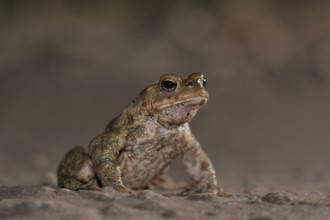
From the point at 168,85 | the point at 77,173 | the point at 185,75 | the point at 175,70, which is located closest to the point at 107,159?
the point at 77,173

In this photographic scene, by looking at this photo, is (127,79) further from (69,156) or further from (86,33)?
(69,156)

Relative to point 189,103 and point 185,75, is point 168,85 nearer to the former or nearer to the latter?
point 189,103

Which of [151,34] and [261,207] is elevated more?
[151,34]

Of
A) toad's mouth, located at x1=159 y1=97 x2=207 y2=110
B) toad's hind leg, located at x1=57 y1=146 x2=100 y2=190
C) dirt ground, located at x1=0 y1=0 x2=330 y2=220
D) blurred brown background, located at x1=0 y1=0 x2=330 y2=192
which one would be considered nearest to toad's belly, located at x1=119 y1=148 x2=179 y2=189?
toad's hind leg, located at x1=57 y1=146 x2=100 y2=190

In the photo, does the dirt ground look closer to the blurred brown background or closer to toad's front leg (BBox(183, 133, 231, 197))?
the blurred brown background

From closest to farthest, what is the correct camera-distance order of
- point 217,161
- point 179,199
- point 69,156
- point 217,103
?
point 179,199 → point 69,156 → point 217,161 → point 217,103

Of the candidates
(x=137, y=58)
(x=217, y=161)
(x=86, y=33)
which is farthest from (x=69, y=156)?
(x=86, y=33)

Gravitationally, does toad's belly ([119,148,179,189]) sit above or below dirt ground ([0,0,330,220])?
below

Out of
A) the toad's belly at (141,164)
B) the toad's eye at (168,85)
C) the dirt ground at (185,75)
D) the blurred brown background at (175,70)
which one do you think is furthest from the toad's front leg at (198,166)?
the blurred brown background at (175,70)
